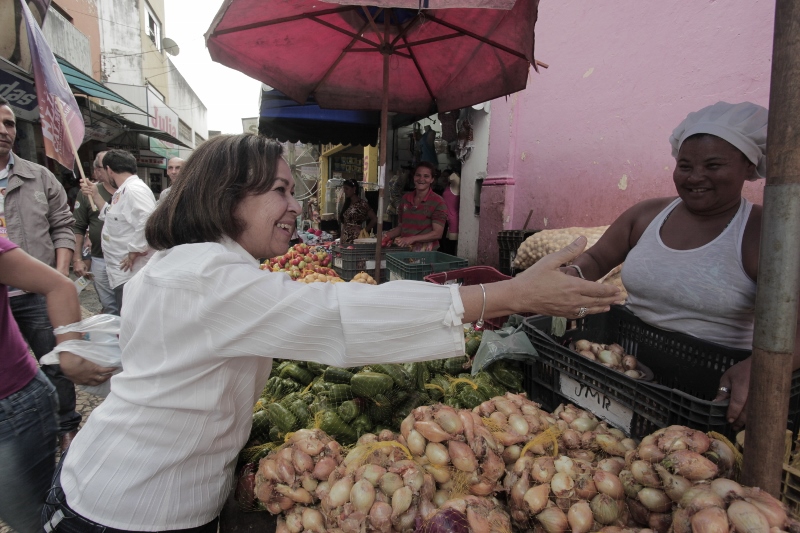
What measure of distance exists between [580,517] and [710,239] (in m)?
1.41

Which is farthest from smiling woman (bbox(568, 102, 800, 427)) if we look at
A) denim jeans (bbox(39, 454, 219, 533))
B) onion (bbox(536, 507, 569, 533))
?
denim jeans (bbox(39, 454, 219, 533))

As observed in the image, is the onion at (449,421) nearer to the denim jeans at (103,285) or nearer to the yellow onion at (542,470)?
the yellow onion at (542,470)

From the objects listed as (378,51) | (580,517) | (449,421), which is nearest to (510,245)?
(378,51)

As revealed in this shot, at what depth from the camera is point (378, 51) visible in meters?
4.48

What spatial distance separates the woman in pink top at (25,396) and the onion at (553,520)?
5.61 ft

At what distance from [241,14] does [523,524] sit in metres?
4.20

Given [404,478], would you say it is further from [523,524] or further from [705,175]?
[705,175]

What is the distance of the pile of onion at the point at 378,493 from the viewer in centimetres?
119

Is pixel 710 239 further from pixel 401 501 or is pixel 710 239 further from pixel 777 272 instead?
pixel 401 501

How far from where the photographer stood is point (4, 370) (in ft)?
5.90

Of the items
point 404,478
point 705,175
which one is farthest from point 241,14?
point 404,478

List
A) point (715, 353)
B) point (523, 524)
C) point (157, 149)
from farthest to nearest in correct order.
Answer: point (157, 149) → point (715, 353) → point (523, 524)

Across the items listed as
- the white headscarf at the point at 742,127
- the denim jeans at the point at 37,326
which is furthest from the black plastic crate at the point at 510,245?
the denim jeans at the point at 37,326

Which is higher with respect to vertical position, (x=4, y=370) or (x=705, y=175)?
(x=705, y=175)
